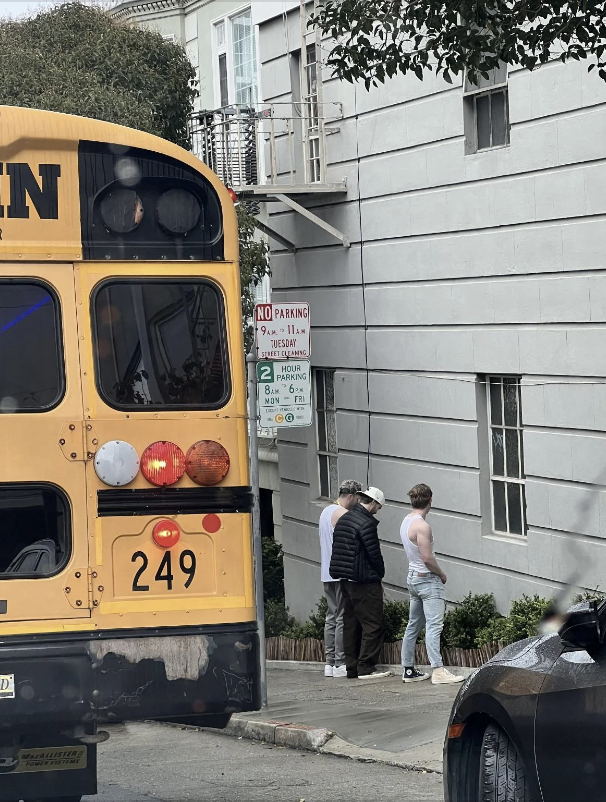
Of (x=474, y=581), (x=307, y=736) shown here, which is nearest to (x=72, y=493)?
(x=307, y=736)

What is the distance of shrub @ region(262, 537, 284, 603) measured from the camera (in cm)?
2067

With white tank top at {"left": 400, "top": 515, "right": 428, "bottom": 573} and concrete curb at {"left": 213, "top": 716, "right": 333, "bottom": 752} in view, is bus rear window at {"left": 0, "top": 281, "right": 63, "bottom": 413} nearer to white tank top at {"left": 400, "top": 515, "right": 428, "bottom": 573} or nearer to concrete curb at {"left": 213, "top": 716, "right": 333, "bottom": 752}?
concrete curb at {"left": 213, "top": 716, "right": 333, "bottom": 752}

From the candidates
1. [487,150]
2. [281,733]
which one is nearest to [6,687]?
[281,733]

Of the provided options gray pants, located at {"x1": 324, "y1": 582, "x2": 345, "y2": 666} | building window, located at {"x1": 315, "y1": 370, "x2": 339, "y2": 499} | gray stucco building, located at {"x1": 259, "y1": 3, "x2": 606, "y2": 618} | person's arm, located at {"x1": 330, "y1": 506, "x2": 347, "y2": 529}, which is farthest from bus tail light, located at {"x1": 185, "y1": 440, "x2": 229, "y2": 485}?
building window, located at {"x1": 315, "y1": 370, "x2": 339, "y2": 499}

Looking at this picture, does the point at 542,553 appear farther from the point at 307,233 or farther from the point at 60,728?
the point at 60,728

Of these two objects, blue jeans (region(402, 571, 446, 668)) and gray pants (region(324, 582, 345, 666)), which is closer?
blue jeans (region(402, 571, 446, 668))

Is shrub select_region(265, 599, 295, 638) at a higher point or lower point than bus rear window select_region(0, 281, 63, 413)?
lower

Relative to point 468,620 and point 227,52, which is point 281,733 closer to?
point 468,620

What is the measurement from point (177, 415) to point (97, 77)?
12537 mm

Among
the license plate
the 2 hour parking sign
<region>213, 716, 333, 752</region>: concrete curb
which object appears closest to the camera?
the license plate

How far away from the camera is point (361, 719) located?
10.8m

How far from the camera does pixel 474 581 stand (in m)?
14.2

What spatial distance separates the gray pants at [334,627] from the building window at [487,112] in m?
4.62

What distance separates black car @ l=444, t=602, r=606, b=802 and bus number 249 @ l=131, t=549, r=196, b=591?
1.33 meters
